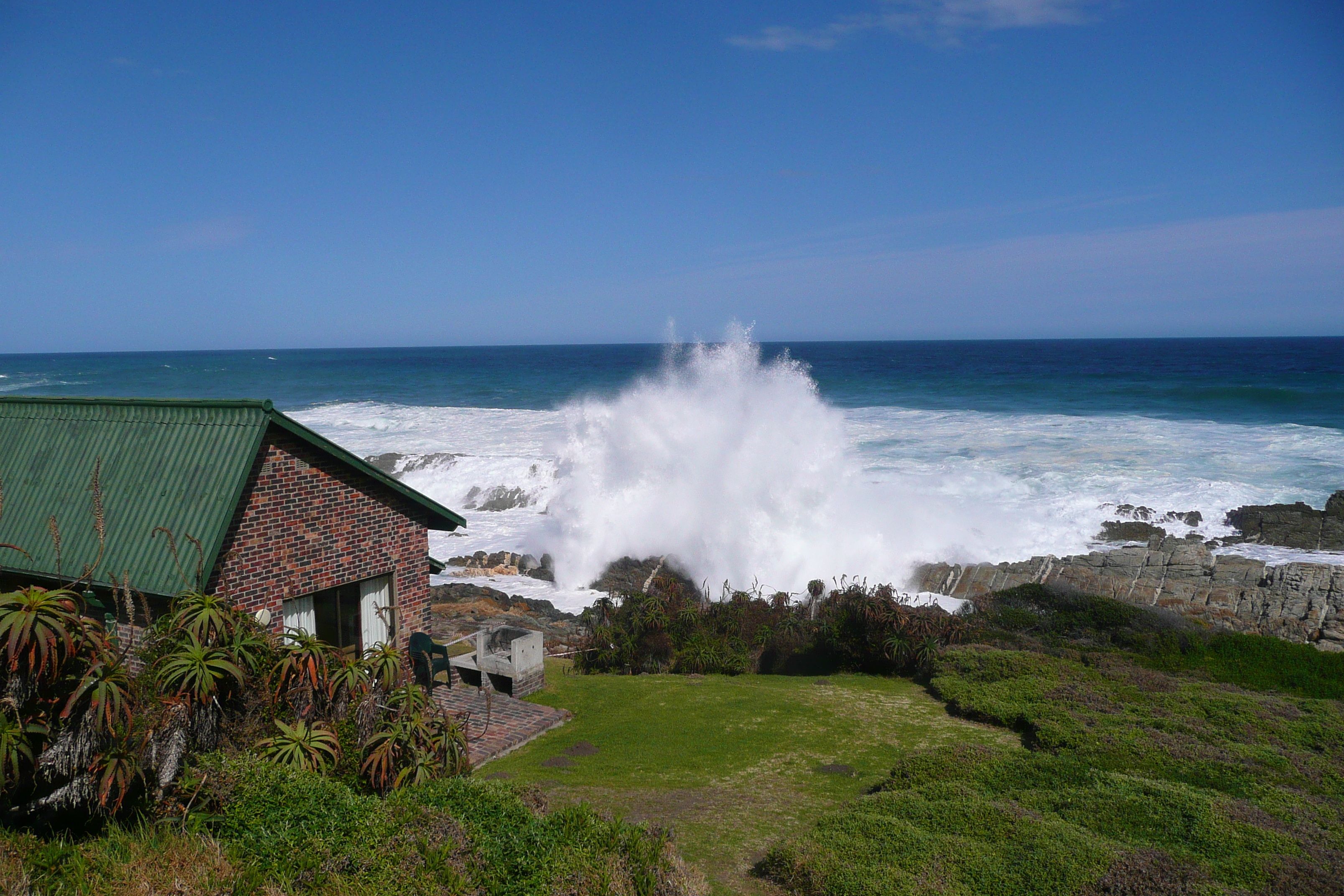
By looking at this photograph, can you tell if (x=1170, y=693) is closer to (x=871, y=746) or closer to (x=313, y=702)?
(x=871, y=746)

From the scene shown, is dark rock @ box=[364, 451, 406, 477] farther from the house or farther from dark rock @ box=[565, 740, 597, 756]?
dark rock @ box=[565, 740, 597, 756]

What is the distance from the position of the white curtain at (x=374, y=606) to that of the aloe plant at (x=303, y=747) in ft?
12.6

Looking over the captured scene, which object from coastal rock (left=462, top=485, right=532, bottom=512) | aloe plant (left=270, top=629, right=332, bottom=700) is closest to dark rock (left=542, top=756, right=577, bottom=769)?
aloe plant (left=270, top=629, right=332, bottom=700)

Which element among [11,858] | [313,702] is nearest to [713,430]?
[313,702]

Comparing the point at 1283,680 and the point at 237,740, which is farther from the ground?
the point at 237,740

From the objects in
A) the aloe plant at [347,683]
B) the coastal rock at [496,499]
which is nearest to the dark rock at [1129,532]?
the coastal rock at [496,499]

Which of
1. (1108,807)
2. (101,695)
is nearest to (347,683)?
(101,695)

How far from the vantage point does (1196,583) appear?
1961cm

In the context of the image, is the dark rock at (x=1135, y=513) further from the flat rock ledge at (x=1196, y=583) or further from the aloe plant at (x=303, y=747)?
the aloe plant at (x=303, y=747)

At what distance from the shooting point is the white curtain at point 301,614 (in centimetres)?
1036

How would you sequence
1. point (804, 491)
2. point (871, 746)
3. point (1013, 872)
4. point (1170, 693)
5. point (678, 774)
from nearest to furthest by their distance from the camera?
point (1013, 872), point (678, 774), point (871, 746), point (1170, 693), point (804, 491)

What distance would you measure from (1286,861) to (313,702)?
8112mm

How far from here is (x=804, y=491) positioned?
25781 mm

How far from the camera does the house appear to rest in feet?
31.0
